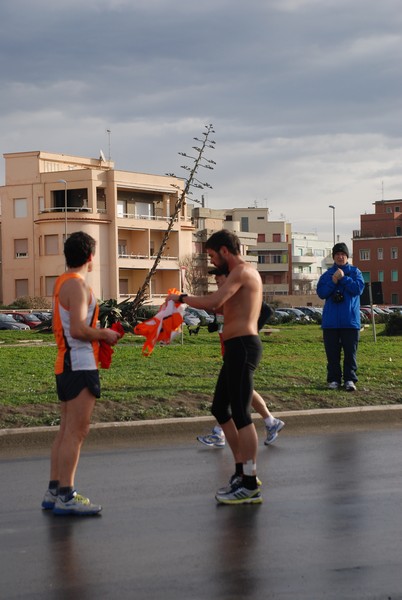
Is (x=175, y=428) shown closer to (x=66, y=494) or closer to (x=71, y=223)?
(x=66, y=494)

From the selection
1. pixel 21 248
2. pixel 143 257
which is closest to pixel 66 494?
pixel 143 257

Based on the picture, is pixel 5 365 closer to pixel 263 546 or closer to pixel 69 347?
pixel 69 347

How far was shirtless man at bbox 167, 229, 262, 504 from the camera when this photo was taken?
8.20 metres

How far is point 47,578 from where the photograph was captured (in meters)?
6.04

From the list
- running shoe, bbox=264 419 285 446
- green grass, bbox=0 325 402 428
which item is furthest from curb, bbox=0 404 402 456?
running shoe, bbox=264 419 285 446

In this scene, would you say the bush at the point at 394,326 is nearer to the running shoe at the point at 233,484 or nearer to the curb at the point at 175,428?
the curb at the point at 175,428

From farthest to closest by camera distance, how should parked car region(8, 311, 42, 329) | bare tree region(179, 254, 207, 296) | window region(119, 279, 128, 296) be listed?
bare tree region(179, 254, 207, 296), window region(119, 279, 128, 296), parked car region(8, 311, 42, 329)

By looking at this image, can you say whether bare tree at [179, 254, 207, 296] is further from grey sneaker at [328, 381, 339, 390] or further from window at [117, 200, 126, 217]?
grey sneaker at [328, 381, 339, 390]

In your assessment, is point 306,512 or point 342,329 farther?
point 342,329

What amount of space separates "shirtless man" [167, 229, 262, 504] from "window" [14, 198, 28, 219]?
80.9 meters

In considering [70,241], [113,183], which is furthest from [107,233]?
[70,241]

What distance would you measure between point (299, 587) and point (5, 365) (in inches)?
501

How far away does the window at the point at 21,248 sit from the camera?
8864 cm

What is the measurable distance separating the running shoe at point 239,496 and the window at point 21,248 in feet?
268
